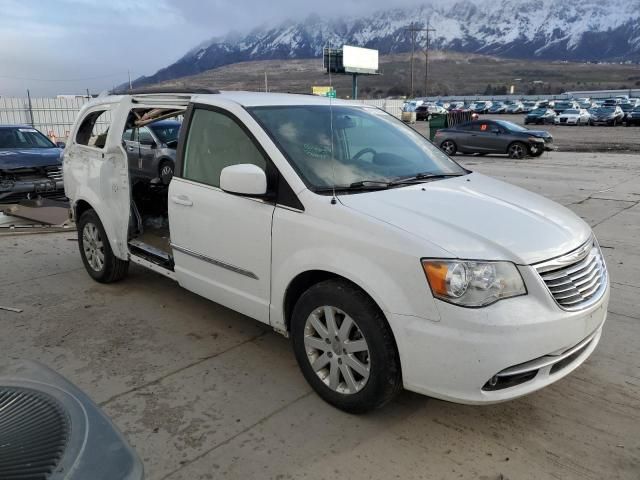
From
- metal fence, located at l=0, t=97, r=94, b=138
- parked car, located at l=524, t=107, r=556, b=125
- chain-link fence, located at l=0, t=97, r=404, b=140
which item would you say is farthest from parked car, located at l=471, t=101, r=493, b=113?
metal fence, located at l=0, t=97, r=94, b=138

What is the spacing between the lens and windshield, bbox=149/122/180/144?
1197 cm

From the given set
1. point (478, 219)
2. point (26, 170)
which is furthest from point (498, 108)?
point (478, 219)

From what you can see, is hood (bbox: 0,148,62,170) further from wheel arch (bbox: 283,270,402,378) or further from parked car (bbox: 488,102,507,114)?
parked car (bbox: 488,102,507,114)

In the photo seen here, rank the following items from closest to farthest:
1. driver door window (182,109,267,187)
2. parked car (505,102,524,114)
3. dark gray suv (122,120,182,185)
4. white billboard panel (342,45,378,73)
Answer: driver door window (182,109,267,187), dark gray suv (122,120,182,185), white billboard panel (342,45,378,73), parked car (505,102,524,114)

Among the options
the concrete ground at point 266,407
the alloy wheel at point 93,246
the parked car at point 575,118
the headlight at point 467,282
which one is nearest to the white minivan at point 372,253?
the headlight at point 467,282

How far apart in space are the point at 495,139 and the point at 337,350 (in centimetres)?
1832

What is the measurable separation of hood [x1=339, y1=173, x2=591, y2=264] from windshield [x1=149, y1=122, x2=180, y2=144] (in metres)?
9.43

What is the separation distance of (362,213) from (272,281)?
31.0 inches

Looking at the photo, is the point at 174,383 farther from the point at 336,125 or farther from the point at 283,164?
the point at 336,125

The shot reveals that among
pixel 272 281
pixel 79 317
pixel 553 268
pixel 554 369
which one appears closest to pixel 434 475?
pixel 554 369

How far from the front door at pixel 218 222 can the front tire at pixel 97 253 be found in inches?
48.1

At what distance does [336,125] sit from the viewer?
3975mm

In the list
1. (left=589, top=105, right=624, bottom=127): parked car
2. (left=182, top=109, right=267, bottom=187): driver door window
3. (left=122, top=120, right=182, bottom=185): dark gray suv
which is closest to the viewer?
(left=182, top=109, right=267, bottom=187): driver door window

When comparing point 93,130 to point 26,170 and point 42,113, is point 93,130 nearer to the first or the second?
point 26,170
